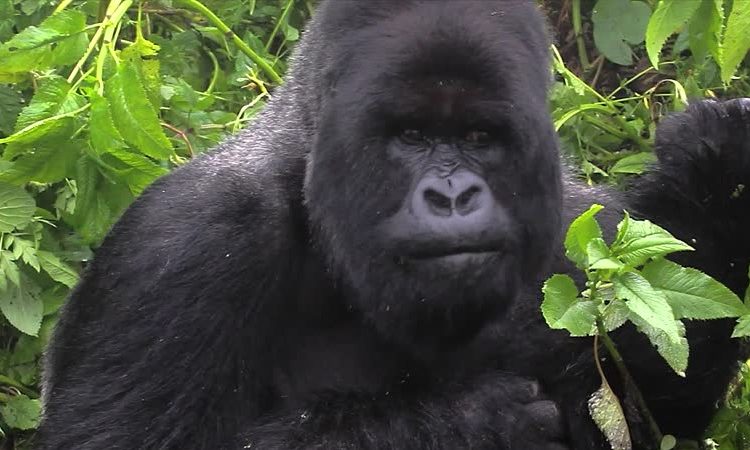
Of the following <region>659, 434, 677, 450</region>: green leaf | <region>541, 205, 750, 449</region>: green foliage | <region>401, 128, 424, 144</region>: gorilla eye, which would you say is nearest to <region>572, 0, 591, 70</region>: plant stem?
<region>659, 434, 677, 450</region>: green leaf

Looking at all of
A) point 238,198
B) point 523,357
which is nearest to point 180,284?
point 238,198

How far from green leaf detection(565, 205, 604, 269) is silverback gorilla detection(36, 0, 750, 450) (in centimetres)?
22

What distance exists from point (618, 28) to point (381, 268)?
6.99 ft

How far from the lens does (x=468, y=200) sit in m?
2.79

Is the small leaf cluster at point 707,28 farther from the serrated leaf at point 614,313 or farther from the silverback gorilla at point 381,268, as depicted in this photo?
the serrated leaf at point 614,313

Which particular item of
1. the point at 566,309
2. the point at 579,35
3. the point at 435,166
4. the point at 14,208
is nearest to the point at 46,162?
the point at 14,208

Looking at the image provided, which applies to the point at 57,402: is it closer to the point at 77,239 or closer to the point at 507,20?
the point at 77,239

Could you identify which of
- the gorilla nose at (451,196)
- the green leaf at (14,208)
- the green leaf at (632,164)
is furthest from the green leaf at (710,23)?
the green leaf at (14,208)

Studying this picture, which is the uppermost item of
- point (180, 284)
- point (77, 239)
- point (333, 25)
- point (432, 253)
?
point (333, 25)

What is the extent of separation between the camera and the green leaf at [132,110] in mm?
3311

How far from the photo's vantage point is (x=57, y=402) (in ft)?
10.2

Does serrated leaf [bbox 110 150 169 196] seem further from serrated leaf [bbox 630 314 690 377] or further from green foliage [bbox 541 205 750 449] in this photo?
serrated leaf [bbox 630 314 690 377]

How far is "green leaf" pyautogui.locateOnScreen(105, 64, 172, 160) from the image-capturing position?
3.31 metres

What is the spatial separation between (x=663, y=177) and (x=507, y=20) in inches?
29.8
